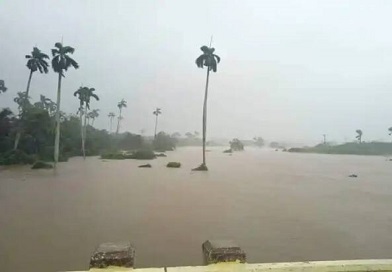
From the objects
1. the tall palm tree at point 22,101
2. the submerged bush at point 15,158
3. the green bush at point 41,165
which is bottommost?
the green bush at point 41,165

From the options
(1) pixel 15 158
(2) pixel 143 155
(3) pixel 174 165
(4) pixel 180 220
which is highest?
(2) pixel 143 155

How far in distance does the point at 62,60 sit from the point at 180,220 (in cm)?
1556

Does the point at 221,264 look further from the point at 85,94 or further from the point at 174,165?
the point at 85,94

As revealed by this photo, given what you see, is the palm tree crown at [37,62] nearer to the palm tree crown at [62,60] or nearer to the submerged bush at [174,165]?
the palm tree crown at [62,60]

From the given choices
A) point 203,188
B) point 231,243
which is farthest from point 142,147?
point 231,243

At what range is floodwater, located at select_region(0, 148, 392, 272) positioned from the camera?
440 cm

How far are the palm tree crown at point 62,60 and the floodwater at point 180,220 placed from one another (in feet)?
27.5

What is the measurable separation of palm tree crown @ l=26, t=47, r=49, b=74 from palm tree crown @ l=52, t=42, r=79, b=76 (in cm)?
188

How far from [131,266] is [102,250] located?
0.15 metres

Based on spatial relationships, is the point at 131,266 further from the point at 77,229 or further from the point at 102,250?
the point at 77,229

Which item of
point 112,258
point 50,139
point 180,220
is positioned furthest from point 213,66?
point 112,258

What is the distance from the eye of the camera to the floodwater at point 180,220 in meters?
4.40

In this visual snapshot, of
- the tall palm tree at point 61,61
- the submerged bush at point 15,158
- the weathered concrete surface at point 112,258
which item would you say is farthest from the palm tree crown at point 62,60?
the weathered concrete surface at point 112,258

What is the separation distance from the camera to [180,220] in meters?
6.32
